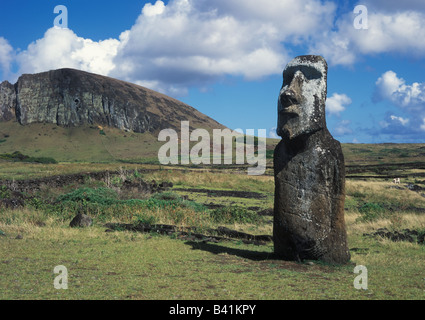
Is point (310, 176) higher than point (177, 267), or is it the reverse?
point (310, 176)

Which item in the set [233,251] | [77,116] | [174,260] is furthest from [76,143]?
[174,260]

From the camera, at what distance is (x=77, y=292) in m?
7.36

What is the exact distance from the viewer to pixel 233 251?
38.5 ft

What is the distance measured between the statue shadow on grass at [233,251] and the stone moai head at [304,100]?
121 inches

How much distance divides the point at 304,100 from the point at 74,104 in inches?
5824

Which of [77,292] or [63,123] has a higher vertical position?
[63,123]

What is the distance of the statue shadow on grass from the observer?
10.8 m

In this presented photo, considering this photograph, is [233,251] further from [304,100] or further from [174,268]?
[304,100]
